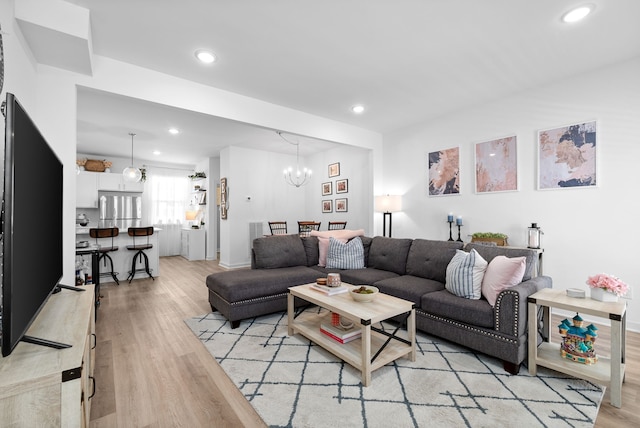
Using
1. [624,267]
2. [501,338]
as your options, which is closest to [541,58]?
[624,267]

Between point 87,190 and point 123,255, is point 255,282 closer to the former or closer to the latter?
point 123,255

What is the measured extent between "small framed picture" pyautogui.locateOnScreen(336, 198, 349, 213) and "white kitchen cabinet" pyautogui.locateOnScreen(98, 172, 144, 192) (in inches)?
180

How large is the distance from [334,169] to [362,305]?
16.0 feet

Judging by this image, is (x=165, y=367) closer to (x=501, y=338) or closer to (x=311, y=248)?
(x=311, y=248)

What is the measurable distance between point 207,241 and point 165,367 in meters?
5.73

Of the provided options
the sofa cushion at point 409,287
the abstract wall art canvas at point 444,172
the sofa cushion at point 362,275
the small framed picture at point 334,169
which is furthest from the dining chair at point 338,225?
the sofa cushion at point 409,287

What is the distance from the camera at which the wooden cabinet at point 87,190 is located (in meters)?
6.12

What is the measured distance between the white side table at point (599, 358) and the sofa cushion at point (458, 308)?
286mm

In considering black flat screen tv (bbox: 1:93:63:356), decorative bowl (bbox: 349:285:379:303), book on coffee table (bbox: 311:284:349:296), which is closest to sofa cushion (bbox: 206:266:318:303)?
book on coffee table (bbox: 311:284:349:296)

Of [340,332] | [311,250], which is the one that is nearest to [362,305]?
[340,332]

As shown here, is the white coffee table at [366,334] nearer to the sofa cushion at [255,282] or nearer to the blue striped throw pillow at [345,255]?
the sofa cushion at [255,282]

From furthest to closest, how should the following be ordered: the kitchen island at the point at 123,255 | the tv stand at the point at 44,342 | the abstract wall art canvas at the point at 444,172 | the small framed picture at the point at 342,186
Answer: the small framed picture at the point at 342,186 → the kitchen island at the point at 123,255 → the abstract wall art canvas at the point at 444,172 → the tv stand at the point at 44,342

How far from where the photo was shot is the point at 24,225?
1133mm

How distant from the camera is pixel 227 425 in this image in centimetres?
167
